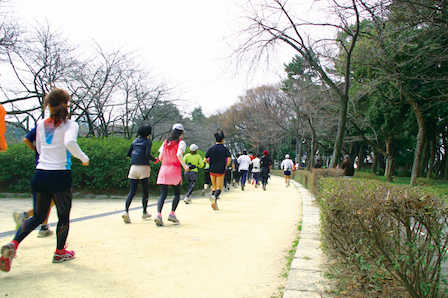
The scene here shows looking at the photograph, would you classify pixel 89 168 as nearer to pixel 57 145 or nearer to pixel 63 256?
pixel 63 256

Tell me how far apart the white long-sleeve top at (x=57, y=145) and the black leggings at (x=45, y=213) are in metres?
0.29

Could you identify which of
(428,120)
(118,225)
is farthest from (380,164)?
(118,225)

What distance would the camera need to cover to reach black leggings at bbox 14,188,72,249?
323 centimetres

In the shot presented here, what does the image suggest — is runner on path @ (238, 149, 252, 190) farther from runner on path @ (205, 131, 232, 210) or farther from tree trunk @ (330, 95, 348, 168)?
runner on path @ (205, 131, 232, 210)

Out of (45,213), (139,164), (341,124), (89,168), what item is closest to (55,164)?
(45,213)

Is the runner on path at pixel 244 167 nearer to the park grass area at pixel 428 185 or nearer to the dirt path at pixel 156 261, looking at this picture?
the park grass area at pixel 428 185

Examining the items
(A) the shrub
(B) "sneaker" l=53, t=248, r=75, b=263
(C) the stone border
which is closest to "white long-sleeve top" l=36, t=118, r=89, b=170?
(B) "sneaker" l=53, t=248, r=75, b=263

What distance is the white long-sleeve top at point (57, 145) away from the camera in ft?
10.9

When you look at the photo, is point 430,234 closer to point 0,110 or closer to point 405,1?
point 0,110

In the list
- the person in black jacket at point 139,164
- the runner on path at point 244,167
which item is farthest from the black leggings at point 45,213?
the runner on path at point 244,167

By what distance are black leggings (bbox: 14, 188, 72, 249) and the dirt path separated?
13.2 inches

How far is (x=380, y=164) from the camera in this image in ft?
146

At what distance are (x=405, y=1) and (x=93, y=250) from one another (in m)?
7.54

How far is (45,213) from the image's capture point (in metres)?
3.35
